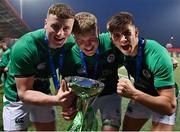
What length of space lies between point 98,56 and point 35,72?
0.55 metres

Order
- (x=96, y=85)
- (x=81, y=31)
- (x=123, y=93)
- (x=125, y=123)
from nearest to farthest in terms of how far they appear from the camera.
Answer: (x=96, y=85), (x=123, y=93), (x=81, y=31), (x=125, y=123)

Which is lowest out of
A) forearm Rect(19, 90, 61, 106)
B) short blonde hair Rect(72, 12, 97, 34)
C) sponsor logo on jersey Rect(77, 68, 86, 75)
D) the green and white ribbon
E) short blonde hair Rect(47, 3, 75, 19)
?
the green and white ribbon

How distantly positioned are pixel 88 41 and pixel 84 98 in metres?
0.61

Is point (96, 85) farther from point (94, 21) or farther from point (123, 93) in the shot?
point (94, 21)

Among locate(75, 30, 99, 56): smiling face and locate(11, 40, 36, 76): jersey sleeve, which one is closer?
locate(75, 30, 99, 56): smiling face

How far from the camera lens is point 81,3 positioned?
1619 inches

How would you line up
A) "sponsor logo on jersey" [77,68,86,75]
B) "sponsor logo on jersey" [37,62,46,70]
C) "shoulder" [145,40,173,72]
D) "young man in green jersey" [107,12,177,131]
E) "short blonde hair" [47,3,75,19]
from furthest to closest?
"sponsor logo on jersey" [37,62,46,70], "sponsor logo on jersey" [77,68,86,75], "short blonde hair" [47,3,75,19], "shoulder" [145,40,173,72], "young man in green jersey" [107,12,177,131]

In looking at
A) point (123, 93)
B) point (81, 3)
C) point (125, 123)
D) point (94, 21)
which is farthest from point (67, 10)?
point (81, 3)

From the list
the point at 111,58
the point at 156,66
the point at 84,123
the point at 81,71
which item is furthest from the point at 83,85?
the point at 111,58

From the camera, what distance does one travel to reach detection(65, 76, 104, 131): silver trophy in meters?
2.50

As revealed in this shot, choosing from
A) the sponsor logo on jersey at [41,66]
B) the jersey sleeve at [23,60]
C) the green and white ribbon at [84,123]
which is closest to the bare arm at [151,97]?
the green and white ribbon at [84,123]

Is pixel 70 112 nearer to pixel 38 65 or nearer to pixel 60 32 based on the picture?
pixel 60 32

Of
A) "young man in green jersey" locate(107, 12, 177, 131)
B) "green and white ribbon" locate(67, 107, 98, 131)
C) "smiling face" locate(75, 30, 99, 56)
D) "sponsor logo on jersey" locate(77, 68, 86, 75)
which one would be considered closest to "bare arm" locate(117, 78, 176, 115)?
"young man in green jersey" locate(107, 12, 177, 131)

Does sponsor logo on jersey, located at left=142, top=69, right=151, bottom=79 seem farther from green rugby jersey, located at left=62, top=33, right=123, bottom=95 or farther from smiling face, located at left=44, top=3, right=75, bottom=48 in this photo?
smiling face, located at left=44, top=3, right=75, bottom=48
